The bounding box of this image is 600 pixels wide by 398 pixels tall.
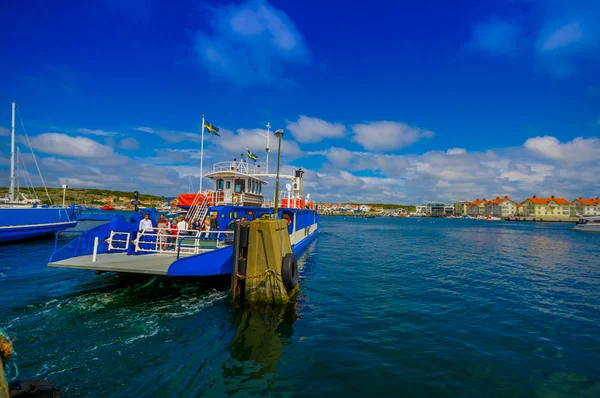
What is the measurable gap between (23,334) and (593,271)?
2945cm

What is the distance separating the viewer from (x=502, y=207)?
566 feet

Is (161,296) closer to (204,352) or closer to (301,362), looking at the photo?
(204,352)

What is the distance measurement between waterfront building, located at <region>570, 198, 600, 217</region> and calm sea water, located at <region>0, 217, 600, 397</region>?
18129cm

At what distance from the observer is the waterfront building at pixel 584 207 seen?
146 metres

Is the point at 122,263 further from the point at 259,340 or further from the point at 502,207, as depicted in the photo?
the point at 502,207

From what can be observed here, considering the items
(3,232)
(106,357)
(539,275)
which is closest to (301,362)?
(106,357)

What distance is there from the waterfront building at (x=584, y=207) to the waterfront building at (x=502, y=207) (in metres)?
24.9

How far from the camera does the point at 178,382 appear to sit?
5.91 m

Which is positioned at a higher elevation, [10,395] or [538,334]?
[10,395]

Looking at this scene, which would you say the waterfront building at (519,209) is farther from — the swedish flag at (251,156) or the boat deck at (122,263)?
the boat deck at (122,263)

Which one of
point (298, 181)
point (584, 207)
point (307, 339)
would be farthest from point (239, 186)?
point (584, 207)

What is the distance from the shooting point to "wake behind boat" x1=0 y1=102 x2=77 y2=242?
85.1 ft

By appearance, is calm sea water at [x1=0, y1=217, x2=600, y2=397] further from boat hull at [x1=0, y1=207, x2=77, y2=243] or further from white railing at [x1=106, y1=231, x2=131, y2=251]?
boat hull at [x1=0, y1=207, x2=77, y2=243]

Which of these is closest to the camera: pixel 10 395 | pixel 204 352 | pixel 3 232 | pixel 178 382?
pixel 10 395
